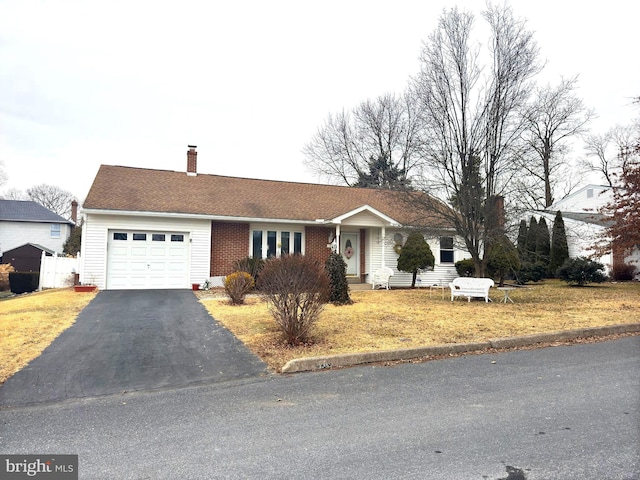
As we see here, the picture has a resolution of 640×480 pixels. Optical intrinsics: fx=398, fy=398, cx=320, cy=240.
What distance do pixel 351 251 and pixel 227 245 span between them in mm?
5705

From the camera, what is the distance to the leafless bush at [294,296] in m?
7.05

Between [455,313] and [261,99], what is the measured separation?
11.0m

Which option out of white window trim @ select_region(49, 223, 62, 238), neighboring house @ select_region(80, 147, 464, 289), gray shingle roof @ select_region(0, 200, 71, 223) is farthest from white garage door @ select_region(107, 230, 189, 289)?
white window trim @ select_region(49, 223, 62, 238)

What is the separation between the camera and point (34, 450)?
3416mm

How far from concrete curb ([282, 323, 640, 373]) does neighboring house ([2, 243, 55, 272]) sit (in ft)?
103

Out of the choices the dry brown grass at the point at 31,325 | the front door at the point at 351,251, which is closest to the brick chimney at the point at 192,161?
the front door at the point at 351,251

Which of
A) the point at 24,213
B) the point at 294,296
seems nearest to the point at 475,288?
the point at 294,296

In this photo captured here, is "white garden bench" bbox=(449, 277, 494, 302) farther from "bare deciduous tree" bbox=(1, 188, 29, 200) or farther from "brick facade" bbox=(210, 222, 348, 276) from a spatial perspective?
"bare deciduous tree" bbox=(1, 188, 29, 200)

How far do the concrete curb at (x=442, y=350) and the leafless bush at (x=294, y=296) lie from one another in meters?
1.11

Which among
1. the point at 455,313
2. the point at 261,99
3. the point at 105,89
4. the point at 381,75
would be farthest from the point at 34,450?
the point at 381,75

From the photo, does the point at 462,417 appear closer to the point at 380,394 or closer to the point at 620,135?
the point at 380,394

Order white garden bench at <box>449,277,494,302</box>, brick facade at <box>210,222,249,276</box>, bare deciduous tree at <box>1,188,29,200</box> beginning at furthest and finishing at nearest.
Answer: bare deciduous tree at <box>1,188,29,200</box> < brick facade at <box>210,222,249,276</box> < white garden bench at <box>449,277,494,302</box>

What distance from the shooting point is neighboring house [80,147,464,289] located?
15.0m

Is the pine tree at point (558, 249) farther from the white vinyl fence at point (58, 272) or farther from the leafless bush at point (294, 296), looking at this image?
the white vinyl fence at point (58, 272)
